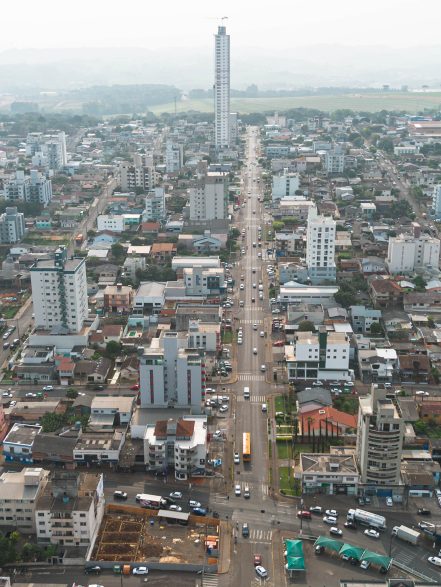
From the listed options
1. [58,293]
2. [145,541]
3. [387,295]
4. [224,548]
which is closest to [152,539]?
[145,541]

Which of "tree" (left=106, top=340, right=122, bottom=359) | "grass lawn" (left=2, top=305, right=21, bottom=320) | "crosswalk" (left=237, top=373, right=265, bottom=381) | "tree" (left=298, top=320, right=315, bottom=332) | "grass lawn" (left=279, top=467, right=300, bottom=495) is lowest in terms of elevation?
"grass lawn" (left=279, top=467, right=300, bottom=495)

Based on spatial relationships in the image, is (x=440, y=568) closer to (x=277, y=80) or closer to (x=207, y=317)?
(x=207, y=317)

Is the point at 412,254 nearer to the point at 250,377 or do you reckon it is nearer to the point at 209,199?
the point at 209,199

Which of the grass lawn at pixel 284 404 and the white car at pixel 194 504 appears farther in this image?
the grass lawn at pixel 284 404

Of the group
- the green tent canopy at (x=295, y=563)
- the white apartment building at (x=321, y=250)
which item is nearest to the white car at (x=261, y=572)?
the green tent canopy at (x=295, y=563)

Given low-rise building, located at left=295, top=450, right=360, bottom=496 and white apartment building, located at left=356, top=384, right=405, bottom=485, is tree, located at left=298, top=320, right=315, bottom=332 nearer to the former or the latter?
white apartment building, located at left=356, top=384, right=405, bottom=485

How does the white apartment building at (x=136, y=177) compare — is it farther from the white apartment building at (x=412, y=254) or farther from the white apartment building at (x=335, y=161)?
the white apartment building at (x=412, y=254)

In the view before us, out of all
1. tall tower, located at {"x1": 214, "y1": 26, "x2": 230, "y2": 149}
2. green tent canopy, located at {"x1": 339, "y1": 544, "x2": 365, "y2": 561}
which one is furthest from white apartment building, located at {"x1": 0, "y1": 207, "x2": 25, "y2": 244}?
tall tower, located at {"x1": 214, "y1": 26, "x2": 230, "y2": 149}
